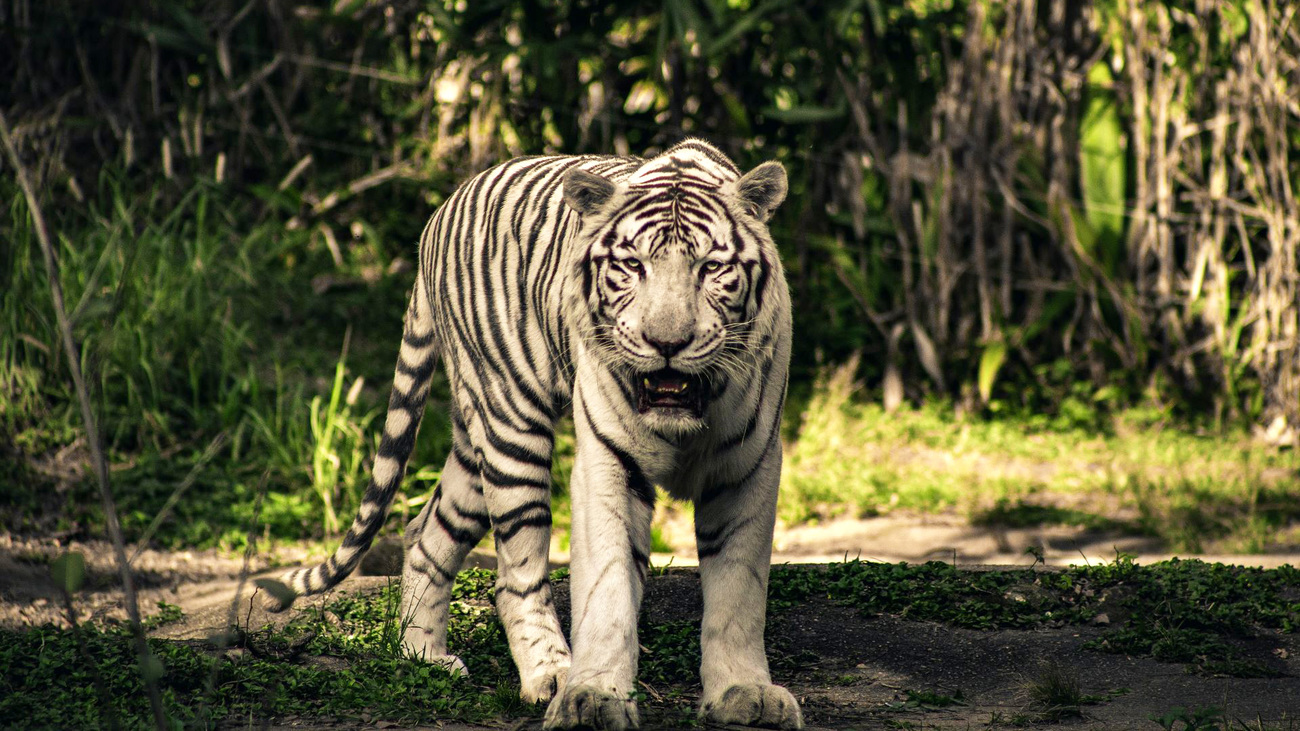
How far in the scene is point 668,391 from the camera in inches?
113

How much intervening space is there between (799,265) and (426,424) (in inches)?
112

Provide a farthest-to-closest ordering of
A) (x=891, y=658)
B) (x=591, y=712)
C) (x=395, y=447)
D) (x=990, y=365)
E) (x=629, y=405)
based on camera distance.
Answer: (x=990, y=365), (x=395, y=447), (x=891, y=658), (x=629, y=405), (x=591, y=712)

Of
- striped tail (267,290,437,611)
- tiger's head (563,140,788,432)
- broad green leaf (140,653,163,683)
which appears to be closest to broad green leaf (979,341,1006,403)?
striped tail (267,290,437,611)

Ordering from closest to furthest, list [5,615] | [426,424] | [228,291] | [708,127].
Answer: [5,615] → [426,424] → [228,291] → [708,127]

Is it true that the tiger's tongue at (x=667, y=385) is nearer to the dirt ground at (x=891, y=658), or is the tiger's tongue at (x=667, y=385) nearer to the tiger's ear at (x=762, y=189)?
the tiger's ear at (x=762, y=189)

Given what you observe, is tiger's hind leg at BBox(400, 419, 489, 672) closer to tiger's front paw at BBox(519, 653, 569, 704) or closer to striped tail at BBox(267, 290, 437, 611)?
striped tail at BBox(267, 290, 437, 611)

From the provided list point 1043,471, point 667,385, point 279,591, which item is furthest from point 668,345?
point 1043,471

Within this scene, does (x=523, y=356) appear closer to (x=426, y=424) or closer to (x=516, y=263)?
(x=516, y=263)

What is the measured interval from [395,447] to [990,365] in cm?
463

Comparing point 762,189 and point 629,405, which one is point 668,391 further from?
point 762,189

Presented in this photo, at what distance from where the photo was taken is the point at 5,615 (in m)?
4.72

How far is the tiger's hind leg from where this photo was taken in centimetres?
377

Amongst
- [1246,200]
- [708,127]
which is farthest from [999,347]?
[708,127]

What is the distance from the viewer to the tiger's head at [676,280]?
112 inches
